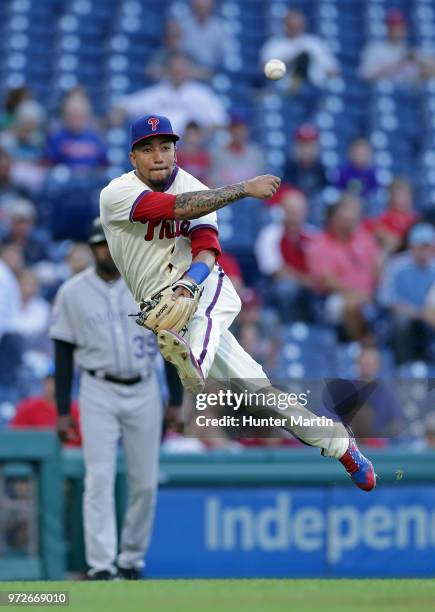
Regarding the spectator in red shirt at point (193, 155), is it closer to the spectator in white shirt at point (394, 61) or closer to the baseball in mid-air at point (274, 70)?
the spectator in white shirt at point (394, 61)

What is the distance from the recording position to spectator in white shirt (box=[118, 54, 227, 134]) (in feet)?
42.4

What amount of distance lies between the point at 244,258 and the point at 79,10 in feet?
12.7

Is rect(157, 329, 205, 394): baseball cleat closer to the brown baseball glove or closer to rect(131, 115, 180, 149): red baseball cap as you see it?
the brown baseball glove

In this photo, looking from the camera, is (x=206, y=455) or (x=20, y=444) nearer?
(x=20, y=444)

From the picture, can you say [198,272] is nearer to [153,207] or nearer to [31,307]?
[153,207]

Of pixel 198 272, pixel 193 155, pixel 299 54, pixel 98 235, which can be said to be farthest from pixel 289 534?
pixel 299 54

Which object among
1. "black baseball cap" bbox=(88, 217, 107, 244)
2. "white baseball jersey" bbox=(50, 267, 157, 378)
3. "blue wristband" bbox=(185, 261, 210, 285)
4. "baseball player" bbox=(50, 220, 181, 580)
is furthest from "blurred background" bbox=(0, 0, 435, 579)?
"blue wristband" bbox=(185, 261, 210, 285)

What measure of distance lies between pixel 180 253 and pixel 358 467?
124 centimetres

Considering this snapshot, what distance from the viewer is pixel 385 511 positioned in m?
8.98

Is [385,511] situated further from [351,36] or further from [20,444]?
[351,36]

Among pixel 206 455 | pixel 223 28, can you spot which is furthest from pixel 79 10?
pixel 206 455

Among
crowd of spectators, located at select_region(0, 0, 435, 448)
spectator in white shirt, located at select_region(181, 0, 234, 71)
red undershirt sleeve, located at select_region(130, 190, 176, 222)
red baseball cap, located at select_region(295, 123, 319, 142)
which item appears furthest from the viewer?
spectator in white shirt, located at select_region(181, 0, 234, 71)

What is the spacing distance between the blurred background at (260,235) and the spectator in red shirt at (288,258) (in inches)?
0.7

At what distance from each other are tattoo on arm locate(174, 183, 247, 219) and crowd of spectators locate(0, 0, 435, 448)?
4.35 m
